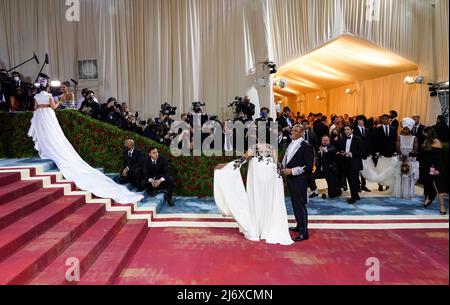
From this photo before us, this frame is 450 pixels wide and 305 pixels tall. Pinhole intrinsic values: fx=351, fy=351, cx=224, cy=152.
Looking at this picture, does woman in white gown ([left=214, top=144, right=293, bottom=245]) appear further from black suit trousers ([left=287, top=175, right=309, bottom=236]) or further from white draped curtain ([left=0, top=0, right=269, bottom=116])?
white draped curtain ([left=0, top=0, right=269, bottom=116])

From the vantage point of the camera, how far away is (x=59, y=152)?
6.86 meters

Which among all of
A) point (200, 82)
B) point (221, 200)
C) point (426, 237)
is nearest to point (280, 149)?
point (221, 200)

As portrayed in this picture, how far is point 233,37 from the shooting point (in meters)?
11.7

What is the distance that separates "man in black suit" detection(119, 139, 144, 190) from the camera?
7293 millimetres

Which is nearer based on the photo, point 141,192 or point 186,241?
point 186,241

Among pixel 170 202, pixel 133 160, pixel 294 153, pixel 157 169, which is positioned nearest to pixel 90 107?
pixel 133 160

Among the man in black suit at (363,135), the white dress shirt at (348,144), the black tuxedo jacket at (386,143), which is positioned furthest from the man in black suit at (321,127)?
the white dress shirt at (348,144)

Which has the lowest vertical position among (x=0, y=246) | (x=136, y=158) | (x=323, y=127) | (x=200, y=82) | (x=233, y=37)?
(x=0, y=246)

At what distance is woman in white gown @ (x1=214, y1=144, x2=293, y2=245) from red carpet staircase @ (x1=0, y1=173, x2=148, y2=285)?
148cm

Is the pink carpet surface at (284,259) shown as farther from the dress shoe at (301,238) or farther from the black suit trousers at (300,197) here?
the black suit trousers at (300,197)

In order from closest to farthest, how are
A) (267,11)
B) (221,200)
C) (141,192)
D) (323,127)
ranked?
1. (221,200)
2. (141,192)
3. (323,127)
4. (267,11)

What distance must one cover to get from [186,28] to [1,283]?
10245 mm

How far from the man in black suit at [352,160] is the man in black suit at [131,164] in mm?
4234

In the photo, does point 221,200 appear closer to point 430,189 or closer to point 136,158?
point 136,158
